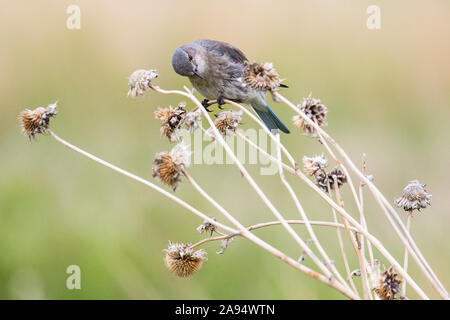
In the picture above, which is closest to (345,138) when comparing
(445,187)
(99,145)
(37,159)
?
(445,187)

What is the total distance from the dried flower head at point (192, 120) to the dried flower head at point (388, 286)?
2.22 ft

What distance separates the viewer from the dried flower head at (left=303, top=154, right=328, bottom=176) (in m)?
1.75

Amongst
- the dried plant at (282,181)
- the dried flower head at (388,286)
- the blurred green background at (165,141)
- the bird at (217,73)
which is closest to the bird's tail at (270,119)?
the bird at (217,73)

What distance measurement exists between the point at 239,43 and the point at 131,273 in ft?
7.88

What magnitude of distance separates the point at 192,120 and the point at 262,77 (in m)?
0.22

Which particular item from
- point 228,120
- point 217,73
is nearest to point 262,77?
point 228,120

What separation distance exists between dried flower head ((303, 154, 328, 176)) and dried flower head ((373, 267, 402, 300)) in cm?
41

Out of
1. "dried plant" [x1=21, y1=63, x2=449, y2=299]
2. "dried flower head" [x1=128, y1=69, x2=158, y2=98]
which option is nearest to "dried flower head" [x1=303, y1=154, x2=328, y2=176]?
"dried plant" [x1=21, y1=63, x2=449, y2=299]

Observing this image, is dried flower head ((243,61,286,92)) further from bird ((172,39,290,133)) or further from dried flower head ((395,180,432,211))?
bird ((172,39,290,133))

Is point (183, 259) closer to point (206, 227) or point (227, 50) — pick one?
point (206, 227)

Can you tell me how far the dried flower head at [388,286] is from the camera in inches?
54.5

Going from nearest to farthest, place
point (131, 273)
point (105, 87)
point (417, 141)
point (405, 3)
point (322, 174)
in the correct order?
point (322, 174), point (131, 273), point (417, 141), point (105, 87), point (405, 3)

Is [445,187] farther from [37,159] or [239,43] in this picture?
[37,159]

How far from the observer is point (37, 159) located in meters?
4.71
